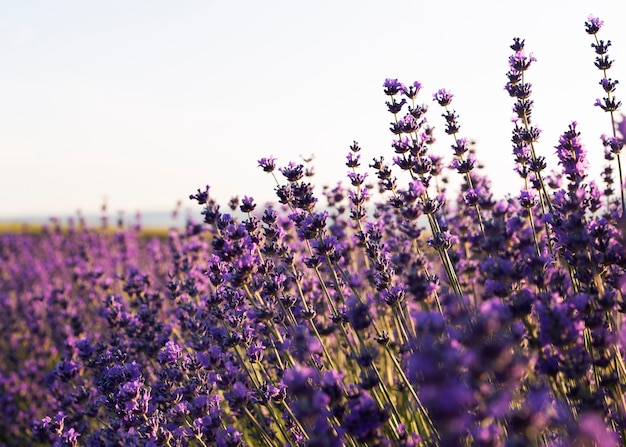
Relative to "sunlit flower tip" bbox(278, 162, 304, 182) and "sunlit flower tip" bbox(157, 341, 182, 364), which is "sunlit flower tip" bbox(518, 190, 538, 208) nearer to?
"sunlit flower tip" bbox(278, 162, 304, 182)

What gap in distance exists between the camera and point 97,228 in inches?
641

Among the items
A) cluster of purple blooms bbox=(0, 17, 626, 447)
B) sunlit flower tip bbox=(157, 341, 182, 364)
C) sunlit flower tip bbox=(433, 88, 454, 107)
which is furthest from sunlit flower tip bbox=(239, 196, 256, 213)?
sunlit flower tip bbox=(433, 88, 454, 107)

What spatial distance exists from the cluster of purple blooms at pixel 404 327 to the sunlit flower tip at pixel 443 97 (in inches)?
0.5

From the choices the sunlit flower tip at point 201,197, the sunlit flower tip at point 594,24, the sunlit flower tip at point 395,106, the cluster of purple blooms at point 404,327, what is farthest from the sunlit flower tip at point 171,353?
the sunlit flower tip at point 594,24

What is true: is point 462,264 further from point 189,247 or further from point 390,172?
point 189,247

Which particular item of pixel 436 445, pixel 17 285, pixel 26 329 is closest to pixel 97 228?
pixel 17 285

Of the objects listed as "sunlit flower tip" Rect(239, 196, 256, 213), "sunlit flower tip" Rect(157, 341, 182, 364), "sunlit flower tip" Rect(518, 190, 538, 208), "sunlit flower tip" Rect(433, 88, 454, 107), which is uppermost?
"sunlit flower tip" Rect(433, 88, 454, 107)

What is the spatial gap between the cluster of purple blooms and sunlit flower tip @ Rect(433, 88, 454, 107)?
1 cm

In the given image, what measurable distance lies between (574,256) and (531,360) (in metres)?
1.18

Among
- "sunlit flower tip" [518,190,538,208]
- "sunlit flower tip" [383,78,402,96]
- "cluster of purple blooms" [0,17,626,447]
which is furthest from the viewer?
"sunlit flower tip" [383,78,402,96]

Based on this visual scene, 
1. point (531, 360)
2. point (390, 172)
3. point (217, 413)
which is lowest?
point (217, 413)

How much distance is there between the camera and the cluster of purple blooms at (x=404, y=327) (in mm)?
2008

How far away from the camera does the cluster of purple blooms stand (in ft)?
6.59

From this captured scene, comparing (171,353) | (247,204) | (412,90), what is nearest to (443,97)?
(412,90)
